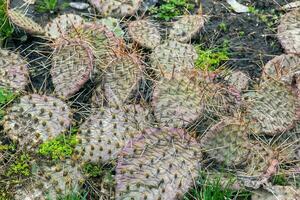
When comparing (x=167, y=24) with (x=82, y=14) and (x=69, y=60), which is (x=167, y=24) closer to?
(x=82, y=14)

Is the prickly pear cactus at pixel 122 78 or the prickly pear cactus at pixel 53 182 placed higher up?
the prickly pear cactus at pixel 122 78

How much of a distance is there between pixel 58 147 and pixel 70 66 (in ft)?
1.68

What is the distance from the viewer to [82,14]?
397 cm

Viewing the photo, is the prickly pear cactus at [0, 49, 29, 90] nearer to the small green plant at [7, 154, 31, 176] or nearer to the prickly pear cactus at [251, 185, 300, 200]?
the small green plant at [7, 154, 31, 176]

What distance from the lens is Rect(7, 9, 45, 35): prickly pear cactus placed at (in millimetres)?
3645

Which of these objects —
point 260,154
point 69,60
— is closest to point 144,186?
point 260,154

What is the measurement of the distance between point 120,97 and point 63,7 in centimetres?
103

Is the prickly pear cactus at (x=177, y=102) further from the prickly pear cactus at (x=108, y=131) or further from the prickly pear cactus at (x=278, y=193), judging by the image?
the prickly pear cactus at (x=278, y=193)

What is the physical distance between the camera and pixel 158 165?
2869 millimetres

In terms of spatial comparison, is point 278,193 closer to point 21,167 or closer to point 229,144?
point 229,144

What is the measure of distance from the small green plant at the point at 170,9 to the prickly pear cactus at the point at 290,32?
2.06 feet

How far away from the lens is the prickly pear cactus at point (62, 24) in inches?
146

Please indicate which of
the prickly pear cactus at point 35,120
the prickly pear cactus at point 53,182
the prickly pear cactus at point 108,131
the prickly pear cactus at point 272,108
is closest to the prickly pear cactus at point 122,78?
the prickly pear cactus at point 108,131

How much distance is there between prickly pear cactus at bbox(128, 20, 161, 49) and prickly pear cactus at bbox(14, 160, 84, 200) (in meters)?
1.01
